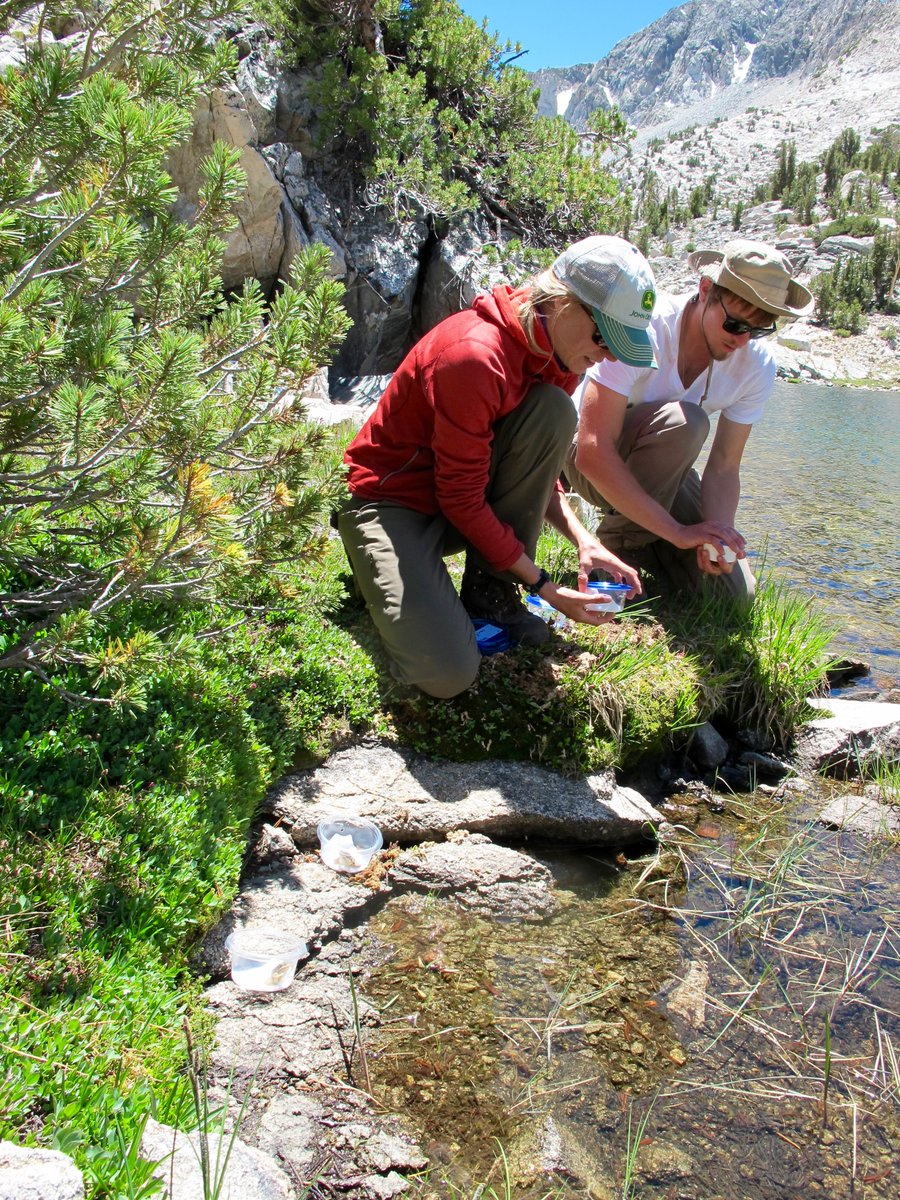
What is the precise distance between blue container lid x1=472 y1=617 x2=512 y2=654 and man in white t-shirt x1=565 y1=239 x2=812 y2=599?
3.14ft

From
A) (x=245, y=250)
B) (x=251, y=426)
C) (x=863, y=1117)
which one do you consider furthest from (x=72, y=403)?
(x=245, y=250)

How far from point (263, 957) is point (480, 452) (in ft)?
6.90

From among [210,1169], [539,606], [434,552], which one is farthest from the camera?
[539,606]

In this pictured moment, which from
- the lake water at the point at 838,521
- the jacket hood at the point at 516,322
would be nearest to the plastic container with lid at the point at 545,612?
the jacket hood at the point at 516,322

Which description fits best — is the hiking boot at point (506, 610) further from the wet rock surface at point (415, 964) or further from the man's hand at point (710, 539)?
the man's hand at point (710, 539)

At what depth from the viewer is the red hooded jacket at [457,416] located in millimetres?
3508

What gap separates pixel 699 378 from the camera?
4699mm

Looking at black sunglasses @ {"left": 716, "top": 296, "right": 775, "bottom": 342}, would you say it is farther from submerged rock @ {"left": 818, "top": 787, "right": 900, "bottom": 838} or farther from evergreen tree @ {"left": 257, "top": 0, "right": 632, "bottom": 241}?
evergreen tree @ {"left": 257, "top": 0, "right": 632, "bottom": 241}

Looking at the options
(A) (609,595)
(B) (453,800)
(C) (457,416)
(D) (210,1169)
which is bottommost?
(B) (453,800)

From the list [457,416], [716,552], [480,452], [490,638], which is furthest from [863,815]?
[457,416]

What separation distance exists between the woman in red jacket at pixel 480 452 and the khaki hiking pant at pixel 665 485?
2.59 ft

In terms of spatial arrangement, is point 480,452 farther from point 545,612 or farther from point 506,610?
point 545,612

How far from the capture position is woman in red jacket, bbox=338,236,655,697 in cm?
343

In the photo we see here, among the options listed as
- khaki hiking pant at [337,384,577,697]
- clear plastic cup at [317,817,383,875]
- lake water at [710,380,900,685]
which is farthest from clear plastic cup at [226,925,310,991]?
lake water at [710,380,900,685]
